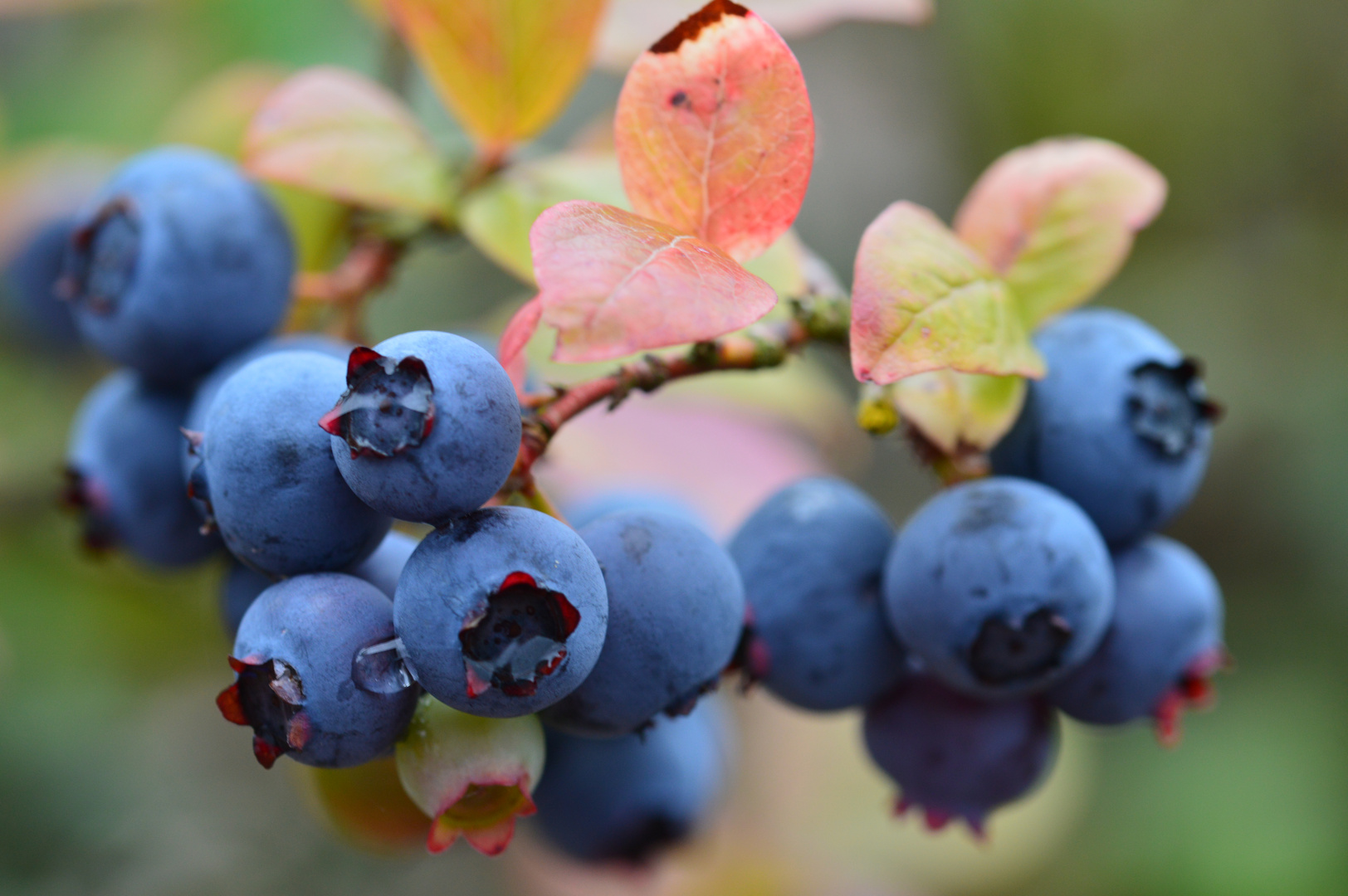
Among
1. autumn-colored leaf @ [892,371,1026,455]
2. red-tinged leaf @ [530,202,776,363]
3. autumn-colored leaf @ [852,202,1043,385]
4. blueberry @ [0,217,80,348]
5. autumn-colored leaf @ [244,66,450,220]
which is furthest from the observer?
blueberry @ [0,217,80,348]

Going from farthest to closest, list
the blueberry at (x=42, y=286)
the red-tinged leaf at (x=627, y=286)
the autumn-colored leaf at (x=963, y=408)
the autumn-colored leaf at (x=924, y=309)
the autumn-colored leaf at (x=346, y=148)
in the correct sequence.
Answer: the blueberry at (x=42, y=286) → the autumn-colored leaf at (x=346, y=148) → the autumn-colored leaf at (x=963, y=408) → the autumn-colored leaf at (x=924, y=309) → the red-tinged leaf at (x=627, y=286)

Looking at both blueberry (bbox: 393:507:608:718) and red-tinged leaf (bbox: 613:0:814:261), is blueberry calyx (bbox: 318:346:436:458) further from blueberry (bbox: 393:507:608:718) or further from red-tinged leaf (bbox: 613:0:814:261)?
red-tinged leaf (bbox: 613:0:814:261)

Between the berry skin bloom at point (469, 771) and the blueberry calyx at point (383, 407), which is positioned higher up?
the blueberry calyx at point (383, 407)

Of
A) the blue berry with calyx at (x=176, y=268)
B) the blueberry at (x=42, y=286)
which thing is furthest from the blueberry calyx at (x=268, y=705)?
the blueberry at (x=42, y=286)

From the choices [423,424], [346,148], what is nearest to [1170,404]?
[423,424]

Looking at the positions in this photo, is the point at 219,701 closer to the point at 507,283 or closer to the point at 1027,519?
the point at 1027,519

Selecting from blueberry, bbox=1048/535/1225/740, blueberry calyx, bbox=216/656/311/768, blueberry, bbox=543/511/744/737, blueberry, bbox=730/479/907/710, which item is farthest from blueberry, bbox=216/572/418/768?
blueberry, bbox=1048/535/1225/740

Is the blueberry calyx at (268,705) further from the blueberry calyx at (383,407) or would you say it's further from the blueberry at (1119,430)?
the blueberry at (1119,430)
